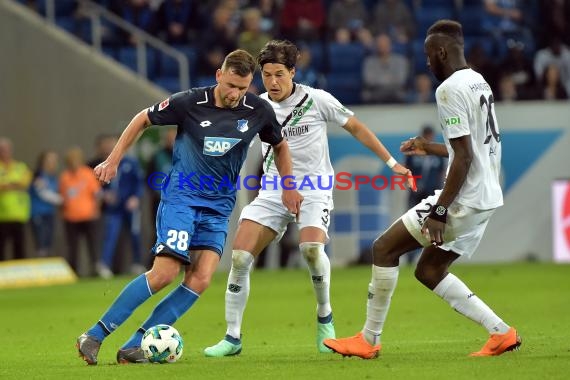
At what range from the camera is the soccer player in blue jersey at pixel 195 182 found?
888cm

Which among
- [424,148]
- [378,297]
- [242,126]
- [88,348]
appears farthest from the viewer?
[242,126]

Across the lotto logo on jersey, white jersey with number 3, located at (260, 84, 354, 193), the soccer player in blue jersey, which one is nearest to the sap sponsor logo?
the soccer player in blue jersey

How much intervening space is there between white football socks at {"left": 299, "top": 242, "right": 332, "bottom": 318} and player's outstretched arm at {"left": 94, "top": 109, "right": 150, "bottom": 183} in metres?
1.73

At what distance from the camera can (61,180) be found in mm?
21047

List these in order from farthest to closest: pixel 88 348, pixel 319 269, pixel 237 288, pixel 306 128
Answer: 1. pixel 306 128
2. pixel 319 269
3. pixel 237 288
4. pixel 88 348

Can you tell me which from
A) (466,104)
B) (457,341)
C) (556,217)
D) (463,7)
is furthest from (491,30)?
(466,104)

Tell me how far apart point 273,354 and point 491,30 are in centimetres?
1462

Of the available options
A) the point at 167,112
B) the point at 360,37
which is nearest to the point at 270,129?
the point at 167,112

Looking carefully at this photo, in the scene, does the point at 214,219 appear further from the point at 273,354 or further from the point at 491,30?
the point at 491,30

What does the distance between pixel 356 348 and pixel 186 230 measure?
143 cm

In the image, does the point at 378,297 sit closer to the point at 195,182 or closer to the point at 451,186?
the point at 451,186

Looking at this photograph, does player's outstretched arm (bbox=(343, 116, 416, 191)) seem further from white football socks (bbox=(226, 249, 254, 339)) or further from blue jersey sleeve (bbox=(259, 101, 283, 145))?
white football socks (bbox=(226, 249, 254, 339))

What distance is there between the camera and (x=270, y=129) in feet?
30.8

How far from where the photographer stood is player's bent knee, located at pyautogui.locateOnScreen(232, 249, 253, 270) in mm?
9797
